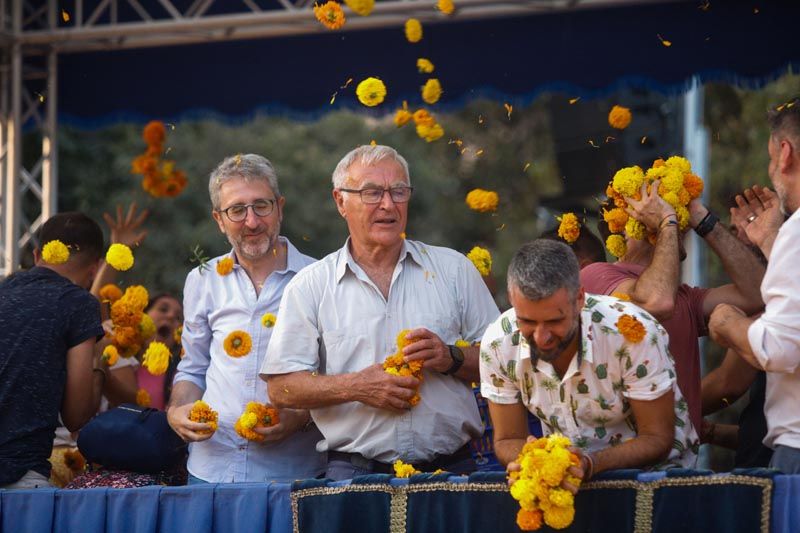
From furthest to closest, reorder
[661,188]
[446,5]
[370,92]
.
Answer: [446,5] < [370,92] < [661,188]

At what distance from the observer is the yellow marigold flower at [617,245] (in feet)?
14.9

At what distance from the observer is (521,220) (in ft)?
62.2

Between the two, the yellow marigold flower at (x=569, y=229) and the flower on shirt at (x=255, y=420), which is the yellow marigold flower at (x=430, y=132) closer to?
the yellow marigold flower at (x=569, y=229)

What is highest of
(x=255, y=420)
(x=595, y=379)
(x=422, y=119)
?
(x=422, y=119)

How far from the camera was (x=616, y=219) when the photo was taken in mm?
4387

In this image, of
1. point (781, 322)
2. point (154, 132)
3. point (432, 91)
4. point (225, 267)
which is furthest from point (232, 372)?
point (154, 132)

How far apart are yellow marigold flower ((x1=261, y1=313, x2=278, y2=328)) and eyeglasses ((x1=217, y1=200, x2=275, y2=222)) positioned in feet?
1.45

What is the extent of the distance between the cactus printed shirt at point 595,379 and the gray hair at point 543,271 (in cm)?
20

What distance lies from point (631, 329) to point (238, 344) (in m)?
1.82

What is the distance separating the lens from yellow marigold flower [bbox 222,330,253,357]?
466cm

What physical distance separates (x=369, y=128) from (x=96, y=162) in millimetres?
4966

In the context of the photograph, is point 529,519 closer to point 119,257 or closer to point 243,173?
point 243,173

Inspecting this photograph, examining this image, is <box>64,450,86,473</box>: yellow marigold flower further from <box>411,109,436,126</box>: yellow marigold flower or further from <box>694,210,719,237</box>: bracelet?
<box>694,210,719,237</box>: bracelet

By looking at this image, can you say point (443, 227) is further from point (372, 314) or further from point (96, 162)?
point (372, 314)
